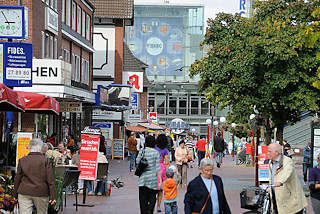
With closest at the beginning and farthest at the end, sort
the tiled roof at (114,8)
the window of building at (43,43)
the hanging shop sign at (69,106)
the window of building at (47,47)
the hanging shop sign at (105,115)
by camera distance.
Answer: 1. the window of building at (43,43)
2. the hanging shop sign at (69,106)
3. the window of building at (47,47)
4. the hanging shop sign at (105,115)
5. the tiled roof at (114,8)

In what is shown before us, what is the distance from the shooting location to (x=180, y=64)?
370ft

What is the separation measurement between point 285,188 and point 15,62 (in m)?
8.51

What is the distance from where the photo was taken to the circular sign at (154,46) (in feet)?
370

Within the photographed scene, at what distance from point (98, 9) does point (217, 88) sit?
2956 cm

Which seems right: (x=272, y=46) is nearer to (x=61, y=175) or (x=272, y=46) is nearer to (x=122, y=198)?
(x=122, y=198)

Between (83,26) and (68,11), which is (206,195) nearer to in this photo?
(68,11)

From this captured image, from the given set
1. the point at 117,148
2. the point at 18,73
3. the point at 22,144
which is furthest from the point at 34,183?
the point at 117,148

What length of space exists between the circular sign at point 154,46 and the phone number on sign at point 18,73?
316 ft

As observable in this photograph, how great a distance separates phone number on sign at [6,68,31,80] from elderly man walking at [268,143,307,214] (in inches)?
310

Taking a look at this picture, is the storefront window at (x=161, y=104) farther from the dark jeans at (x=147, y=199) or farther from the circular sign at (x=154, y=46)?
the dark jeans at (x=147, y=199)

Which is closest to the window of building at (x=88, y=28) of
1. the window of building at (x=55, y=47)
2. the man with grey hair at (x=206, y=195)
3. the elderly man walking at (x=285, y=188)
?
the window of building at (x=55, y=47)

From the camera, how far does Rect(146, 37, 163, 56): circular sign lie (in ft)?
370

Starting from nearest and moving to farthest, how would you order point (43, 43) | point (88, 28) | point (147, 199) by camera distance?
point (147, 199), point (43, 43), point (88, 28)

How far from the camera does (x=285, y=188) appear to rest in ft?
33.0
